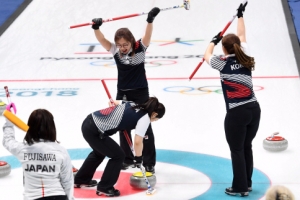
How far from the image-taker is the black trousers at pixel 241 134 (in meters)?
6.37

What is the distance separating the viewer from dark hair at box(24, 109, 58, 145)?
4.70 m

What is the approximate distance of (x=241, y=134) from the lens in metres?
6.39

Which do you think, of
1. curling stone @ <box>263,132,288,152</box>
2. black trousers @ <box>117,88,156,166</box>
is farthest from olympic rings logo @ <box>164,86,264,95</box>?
black trousers @ <box>117,88,156,166</box>

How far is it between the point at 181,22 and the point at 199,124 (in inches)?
211

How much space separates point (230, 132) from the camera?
640 cm

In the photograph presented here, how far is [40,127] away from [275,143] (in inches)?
143

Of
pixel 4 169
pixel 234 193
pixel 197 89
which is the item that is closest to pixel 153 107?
pixel 234 193

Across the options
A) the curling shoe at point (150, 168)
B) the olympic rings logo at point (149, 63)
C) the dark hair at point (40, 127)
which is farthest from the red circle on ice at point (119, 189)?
the olympic rings logo at point (149, 63)

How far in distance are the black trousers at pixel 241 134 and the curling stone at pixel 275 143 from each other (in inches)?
46.3

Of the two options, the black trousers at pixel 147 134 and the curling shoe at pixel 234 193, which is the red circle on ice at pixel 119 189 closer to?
the black trousers at pixel 147 134

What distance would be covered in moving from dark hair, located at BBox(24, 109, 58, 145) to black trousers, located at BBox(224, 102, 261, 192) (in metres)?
2.11

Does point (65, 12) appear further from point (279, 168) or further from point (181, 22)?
point (279, 168)

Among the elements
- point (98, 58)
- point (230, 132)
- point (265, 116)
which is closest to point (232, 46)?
point (230, 132)

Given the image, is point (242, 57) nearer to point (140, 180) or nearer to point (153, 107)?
point (153, 107)
